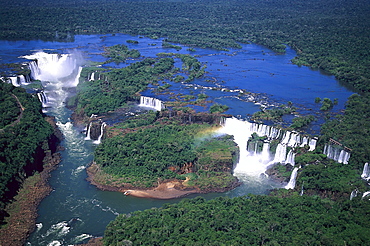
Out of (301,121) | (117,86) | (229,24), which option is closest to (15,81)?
(117,86)

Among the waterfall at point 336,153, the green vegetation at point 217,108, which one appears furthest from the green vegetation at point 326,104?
the waterfall at point 336,153

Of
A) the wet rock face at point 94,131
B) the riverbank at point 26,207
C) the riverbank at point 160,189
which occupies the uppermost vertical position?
the wet rock face at point 94,131

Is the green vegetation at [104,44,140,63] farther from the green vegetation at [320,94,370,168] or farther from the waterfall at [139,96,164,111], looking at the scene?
the green vegetation at [320,94,370,168]

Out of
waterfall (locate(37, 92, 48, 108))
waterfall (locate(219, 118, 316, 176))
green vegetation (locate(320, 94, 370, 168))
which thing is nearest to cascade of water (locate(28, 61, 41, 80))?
waterfall (locate(37, 92, 48, 108))

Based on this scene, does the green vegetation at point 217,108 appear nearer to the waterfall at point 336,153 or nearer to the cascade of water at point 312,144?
the cascade of water at point 312,144

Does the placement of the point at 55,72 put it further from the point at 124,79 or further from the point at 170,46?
the point at 170,46

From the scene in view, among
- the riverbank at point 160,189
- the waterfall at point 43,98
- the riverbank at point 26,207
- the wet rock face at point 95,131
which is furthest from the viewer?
the waterfall at point 43,98

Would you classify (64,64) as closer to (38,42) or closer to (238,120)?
(38,42)
